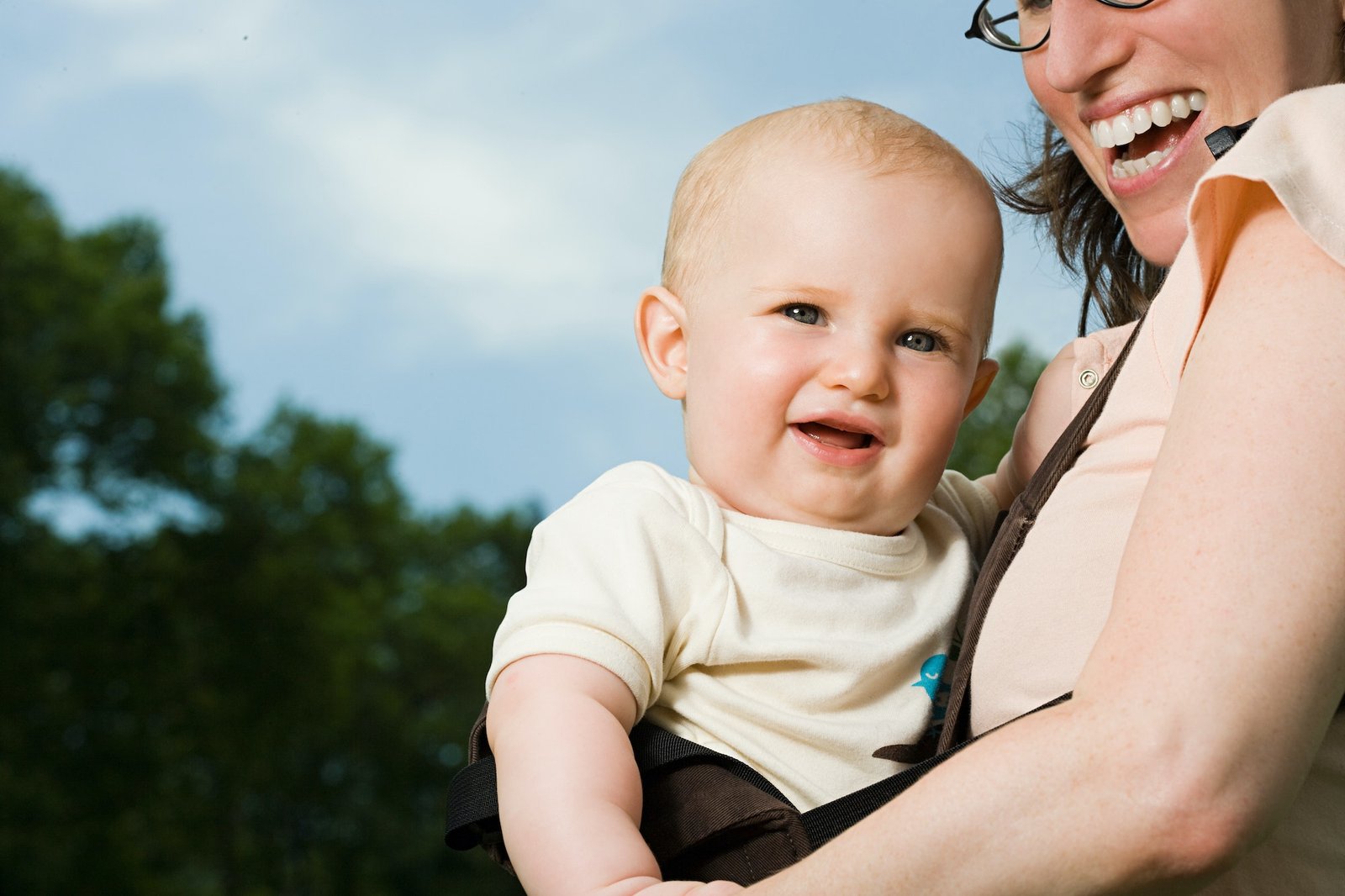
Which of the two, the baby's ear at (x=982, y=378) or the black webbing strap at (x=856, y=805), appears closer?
the black webbing strap at (x=856, y=805)

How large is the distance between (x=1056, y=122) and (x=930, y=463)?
0.56 metres

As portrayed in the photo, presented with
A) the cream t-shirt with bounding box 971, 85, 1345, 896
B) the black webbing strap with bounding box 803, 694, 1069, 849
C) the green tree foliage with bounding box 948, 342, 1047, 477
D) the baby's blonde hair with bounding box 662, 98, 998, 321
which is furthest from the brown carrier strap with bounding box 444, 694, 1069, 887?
the green tree foliage with bounding box 948, 342, 1047, 477

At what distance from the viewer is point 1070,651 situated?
1276 mm

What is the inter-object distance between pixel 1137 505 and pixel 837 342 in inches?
15.7

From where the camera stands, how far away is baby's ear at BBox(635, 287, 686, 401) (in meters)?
1.68

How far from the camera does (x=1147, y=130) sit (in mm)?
1685

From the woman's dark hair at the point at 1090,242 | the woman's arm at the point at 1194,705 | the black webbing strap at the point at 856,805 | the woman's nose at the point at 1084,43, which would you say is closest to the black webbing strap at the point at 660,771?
the black webbing strap at the point at 856,805

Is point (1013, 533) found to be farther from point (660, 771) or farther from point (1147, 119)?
point (1147, 119)

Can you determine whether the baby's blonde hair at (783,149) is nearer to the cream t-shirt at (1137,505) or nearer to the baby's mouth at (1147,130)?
the baby's mouth at (1147,130)

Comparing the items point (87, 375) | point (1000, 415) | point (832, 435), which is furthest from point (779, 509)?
→ point (87, 375)

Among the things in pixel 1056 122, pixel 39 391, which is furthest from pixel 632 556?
pixel 39 391

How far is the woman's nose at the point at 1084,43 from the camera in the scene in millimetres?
1621

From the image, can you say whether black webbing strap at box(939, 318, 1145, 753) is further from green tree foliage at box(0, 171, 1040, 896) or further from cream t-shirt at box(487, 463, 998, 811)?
green tree foliage at box(0, 171, 1040, 896)

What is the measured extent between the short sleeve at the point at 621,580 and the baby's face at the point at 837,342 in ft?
0.35
